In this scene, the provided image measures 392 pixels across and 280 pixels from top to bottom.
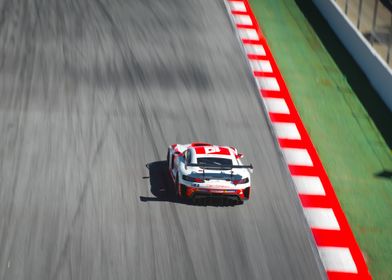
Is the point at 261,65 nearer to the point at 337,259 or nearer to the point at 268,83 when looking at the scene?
the point at 268,83

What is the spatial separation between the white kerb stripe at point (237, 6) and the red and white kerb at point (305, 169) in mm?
1000

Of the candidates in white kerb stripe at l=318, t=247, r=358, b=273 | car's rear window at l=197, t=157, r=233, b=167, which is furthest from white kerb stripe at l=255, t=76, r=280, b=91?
white kerb stripe at l=318, t=247, r=358, b=273

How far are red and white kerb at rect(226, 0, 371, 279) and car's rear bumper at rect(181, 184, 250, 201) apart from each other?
163 cm

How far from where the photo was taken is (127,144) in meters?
19.0

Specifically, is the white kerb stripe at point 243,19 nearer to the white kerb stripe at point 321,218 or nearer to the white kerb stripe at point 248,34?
the white kerb stripe at point 248,34

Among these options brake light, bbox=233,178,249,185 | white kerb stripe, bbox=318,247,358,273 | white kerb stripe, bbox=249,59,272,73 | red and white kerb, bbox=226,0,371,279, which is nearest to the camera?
white kerb stripe, bbox=318,247,358,273

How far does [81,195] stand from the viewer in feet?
55.4

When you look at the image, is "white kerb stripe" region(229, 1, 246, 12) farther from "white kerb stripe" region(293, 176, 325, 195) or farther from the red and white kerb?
"white kerb stripe" region(293, 176, 325, 195)

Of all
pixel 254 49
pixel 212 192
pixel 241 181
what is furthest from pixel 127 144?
pixel 254 49

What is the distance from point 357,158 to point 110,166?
19.4 feet

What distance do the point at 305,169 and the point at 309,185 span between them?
2.28 ft

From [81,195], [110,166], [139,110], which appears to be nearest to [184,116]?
[139,110]

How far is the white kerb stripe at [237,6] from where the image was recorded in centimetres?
2761

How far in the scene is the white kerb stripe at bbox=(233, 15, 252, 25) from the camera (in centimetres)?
2666
